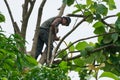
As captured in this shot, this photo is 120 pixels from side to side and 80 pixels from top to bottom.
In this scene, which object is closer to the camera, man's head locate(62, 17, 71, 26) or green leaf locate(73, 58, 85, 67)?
green leaf locate(73, 58, 85, 67)

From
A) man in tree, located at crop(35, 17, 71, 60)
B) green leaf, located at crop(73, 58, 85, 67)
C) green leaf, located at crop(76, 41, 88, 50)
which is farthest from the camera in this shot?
man in tree, located at crop(35, 17, 71, 60)

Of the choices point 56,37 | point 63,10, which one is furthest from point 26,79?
point 56,37

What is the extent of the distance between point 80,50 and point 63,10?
60cm

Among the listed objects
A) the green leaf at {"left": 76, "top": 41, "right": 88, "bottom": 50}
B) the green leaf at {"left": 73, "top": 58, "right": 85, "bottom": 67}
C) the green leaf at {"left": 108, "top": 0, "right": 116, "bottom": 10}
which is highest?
the green leaf at {"left": 108, "top": 0, "right": 116, "bottom": 10}

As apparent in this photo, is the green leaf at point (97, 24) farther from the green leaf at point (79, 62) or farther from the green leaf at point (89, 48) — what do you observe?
the green leaf at point (79, 62)

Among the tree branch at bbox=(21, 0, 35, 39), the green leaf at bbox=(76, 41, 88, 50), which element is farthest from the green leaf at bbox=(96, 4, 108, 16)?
the tree branch at bbox=(21, 0, 35, 39)

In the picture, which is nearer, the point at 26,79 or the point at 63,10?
the point at 26,79

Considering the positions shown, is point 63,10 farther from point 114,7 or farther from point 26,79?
point 26,79

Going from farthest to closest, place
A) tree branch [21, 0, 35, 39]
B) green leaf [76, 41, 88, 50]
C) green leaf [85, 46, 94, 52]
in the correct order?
green leaf [76, 41, 88, 50], green leaf [85, 46, 94, 52], tree branch [21, 0, 35, 39]

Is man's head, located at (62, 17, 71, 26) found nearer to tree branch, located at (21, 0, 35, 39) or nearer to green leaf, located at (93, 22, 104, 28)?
green leaf, located at (93, 22, 104, 28)

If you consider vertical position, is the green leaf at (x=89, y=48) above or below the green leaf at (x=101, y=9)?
below

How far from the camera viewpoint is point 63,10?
4.11 metres

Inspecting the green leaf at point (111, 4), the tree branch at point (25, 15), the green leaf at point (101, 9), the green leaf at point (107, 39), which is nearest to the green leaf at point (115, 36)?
the green leaf at point (107, 39)

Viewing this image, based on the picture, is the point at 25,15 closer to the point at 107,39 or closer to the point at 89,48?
the point at 89,48
